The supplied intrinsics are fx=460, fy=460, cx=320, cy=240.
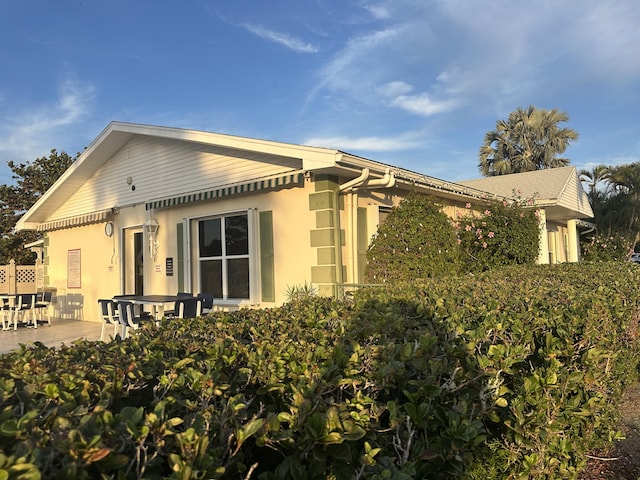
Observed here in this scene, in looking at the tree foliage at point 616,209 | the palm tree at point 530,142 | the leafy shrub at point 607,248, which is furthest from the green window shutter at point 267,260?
the palm tree at point 530,142

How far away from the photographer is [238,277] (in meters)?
8.99

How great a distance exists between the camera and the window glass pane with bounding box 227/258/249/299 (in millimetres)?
8852

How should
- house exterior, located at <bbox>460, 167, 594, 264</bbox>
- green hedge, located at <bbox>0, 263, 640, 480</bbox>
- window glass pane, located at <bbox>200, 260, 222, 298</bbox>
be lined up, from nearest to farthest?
1. green hedge, located at <bbox>0, 263, 640, 480</bbox>
2. window glass pane, located at <bbox>200, 260, 222, 298</bbox>
3. house exterior, located at <bbox>460, 167, 594, 264</bbox>

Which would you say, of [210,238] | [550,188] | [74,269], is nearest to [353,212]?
[210,238]

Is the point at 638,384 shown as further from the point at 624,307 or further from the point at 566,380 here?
the point at 566,380

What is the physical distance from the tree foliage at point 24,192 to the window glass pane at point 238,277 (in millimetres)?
21862

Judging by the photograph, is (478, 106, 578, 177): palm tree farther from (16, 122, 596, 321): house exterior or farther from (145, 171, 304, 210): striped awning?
(145, 171, 304, 210): striped awning

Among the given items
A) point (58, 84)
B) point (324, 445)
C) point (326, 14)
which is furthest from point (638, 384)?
point (58, 84)

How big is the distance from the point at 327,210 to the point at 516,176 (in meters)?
14.9

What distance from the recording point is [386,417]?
177 cm

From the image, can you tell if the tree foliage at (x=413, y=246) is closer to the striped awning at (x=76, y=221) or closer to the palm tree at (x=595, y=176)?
the striped awning at (x=76, y=221)

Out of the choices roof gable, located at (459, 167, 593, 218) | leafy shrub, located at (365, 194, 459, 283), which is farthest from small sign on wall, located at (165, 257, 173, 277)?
roof gable, located at (459, 167, 593, 218)

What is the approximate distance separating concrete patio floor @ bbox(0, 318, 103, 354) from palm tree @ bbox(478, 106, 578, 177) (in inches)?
1110

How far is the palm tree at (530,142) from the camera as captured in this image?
3212 centimetres
